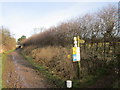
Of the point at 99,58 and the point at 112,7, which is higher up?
the point at 112,7

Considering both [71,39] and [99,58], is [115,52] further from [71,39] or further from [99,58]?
[71,39]

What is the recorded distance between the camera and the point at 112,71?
4699mm

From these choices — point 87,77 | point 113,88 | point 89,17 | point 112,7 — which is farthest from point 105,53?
point 89,17

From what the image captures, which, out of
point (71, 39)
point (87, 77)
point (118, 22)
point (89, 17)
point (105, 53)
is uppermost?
point (89, 17)

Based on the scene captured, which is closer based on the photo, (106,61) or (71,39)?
(106,61)

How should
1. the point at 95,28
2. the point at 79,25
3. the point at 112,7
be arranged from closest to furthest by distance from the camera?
the point at 112,7 → the point at 95,28 → the point at 79,25

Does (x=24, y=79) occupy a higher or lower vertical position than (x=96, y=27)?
lower

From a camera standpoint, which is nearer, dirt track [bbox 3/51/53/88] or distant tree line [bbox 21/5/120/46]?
dirt track [bbox 3/51/53/88]

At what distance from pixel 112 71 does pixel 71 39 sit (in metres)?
6.19

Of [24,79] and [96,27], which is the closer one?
[24,79]

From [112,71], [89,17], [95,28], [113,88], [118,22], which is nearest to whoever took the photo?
[113,88]

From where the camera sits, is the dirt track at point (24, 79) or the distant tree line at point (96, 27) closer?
the dirt track at point (24, 79)

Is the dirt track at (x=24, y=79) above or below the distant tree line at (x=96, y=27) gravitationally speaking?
below

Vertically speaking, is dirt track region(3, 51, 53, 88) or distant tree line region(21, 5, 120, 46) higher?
distant tree line region(21, 5, 120, 46)
